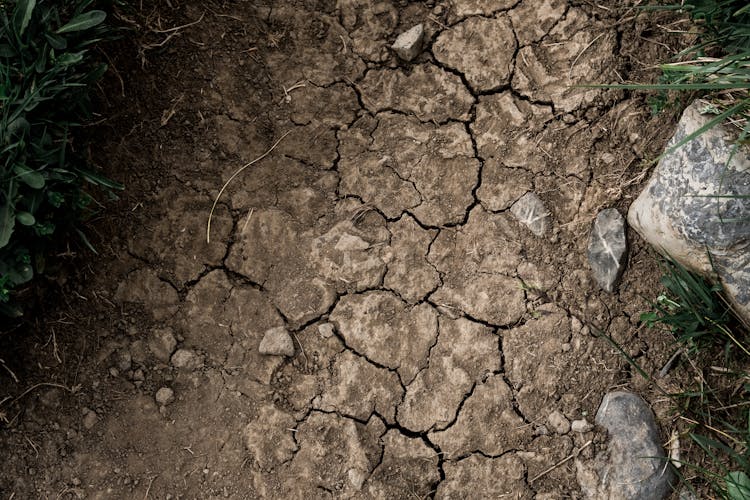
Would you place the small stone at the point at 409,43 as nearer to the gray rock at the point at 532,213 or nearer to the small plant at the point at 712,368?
the gray rock at the point at 532,213

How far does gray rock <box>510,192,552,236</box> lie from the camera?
2906 millimetres

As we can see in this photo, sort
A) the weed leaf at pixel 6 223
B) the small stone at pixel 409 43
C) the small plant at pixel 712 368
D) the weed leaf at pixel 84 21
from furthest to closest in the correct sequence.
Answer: the small stone at pixel 409 43 → the small plant at pixel 712 368 → the weed leaf at pixel 84 21 → the weed leaf at pixel 6 223

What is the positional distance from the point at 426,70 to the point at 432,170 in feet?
1.59

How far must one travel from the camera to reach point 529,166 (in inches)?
117

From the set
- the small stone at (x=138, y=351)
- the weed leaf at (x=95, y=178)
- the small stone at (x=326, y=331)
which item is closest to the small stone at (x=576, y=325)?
the small stone at (x=326, y=331)

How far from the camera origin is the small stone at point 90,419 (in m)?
2.74

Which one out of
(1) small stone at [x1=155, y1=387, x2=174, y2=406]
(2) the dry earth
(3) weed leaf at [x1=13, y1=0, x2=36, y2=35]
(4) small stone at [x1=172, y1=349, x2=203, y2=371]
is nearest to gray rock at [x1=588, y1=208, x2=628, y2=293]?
(2) the dry earth

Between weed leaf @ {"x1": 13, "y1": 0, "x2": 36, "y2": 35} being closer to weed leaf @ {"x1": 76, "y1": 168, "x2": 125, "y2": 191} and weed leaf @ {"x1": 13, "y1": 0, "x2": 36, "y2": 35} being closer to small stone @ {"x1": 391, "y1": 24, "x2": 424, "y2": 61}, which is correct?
weed leaf @ {"x1": 76, "y1": 168, "x2": 125, "y2": 191}

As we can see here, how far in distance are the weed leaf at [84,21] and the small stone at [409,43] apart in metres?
1.26

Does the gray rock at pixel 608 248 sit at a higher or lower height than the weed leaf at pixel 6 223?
lower

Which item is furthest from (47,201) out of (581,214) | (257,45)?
(581,214)

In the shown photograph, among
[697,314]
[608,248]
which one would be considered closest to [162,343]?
[608,248]

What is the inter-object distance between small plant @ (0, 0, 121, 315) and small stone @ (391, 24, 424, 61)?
4.14 feet

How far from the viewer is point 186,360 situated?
111 inches
